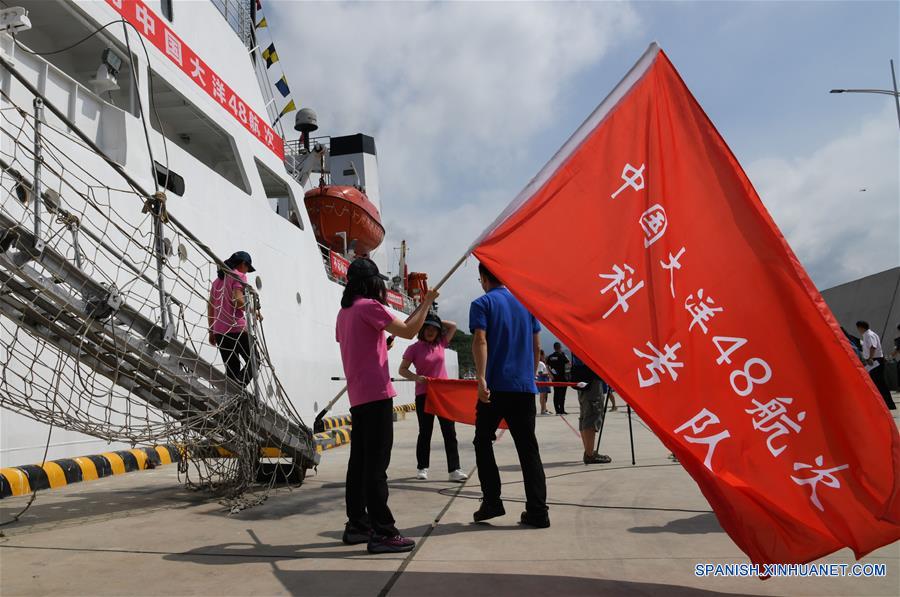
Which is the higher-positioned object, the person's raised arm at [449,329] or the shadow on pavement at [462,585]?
the person's raised arm at [449,329]

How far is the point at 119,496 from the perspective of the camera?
193 inches

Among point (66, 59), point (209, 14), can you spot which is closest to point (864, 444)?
point (66, 59)

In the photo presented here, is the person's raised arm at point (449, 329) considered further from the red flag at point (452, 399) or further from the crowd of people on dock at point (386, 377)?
the crowd of people on dock at point (386, 377)

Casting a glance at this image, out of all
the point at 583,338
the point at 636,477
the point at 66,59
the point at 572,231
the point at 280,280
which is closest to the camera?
the point at 583,338

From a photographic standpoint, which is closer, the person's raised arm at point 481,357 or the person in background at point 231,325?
the person's raised arm at point 481,357

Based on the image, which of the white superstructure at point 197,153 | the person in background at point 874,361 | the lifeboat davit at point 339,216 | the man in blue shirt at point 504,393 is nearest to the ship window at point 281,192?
the white superstructure at point 197,153

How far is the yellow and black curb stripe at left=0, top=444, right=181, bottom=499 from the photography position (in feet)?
15.8

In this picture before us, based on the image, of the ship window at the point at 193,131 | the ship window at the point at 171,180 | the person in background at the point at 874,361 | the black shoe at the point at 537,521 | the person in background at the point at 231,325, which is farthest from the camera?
the person in background at the point at 874,361

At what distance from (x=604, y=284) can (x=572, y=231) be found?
0.32 metres

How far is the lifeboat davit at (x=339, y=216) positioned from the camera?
15.3 m

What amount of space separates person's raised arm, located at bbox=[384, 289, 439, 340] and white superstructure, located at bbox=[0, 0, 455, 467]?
2.61 m

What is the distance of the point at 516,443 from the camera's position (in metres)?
3.84

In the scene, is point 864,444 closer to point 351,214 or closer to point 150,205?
point 150,205

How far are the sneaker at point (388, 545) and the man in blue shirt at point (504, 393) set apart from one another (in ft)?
2.23
